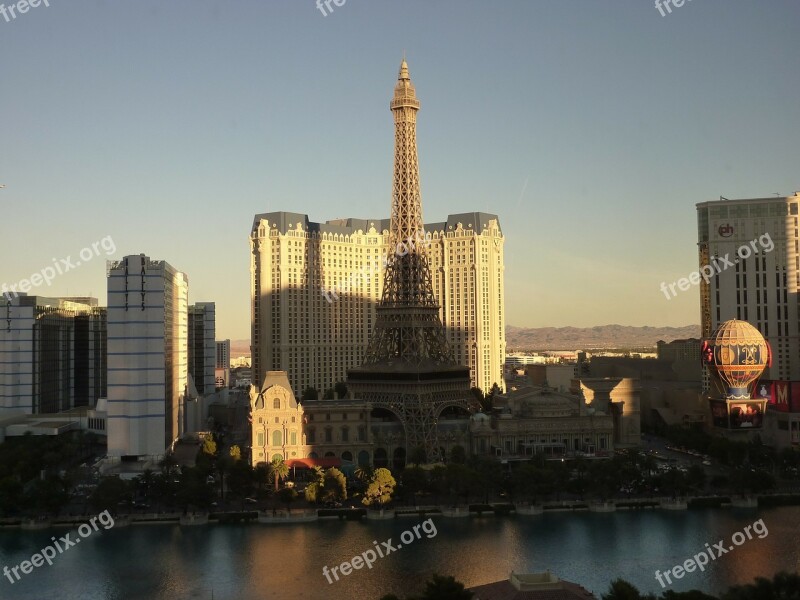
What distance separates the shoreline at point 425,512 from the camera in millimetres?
67938

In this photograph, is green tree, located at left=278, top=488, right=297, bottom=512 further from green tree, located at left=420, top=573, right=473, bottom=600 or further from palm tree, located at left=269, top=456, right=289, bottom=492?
green tree, located at left=420, top=573, right=473, bottom=600

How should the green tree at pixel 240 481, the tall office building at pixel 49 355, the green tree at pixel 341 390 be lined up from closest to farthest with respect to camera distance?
1. the green tree at pixel 240 481
2. the tall office building at pixel 49 355
3. the green tree at pixel 341 390

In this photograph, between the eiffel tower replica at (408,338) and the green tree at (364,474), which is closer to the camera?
the green tree at (364,474)

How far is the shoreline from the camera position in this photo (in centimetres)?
6794

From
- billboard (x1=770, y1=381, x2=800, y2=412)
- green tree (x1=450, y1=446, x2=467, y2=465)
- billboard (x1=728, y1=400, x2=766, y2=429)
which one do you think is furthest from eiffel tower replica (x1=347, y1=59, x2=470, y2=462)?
billboard (x1=770, y1=381, x2=800, y2=412)

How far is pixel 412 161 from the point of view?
102062 millimetres

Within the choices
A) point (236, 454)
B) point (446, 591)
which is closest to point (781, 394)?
point (236, 454)

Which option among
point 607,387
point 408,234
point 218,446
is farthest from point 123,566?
point 607,387

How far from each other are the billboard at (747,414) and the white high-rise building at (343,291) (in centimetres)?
4706

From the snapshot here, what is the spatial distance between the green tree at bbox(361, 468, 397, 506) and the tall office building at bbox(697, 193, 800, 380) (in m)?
61.0
